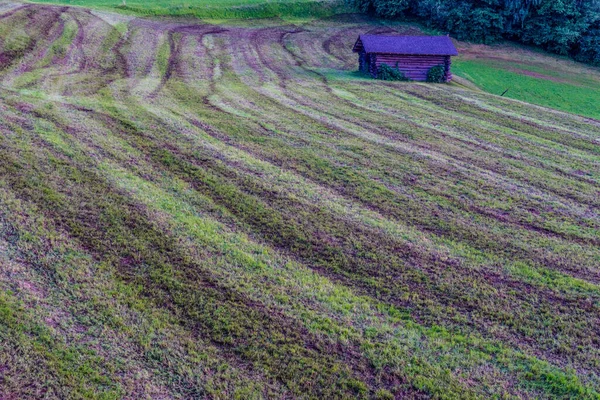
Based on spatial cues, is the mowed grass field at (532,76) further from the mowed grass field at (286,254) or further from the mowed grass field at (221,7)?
the mowed grass field at (221,7)

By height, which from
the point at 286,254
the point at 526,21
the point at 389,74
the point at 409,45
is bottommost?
the point at 286,254

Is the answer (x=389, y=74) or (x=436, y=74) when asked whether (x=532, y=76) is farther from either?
(x=389, y=74)

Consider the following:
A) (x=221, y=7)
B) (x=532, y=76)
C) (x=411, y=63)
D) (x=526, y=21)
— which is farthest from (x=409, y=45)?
(x=221, y=7)

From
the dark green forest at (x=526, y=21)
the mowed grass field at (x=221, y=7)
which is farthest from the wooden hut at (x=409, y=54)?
the mowed grass field at (x=221, y=7)

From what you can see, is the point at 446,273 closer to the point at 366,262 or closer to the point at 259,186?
the point at 366,262

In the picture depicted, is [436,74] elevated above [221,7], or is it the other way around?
[221,7]

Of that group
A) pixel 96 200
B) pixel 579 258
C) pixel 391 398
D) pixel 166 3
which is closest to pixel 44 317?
pixel 96 200
